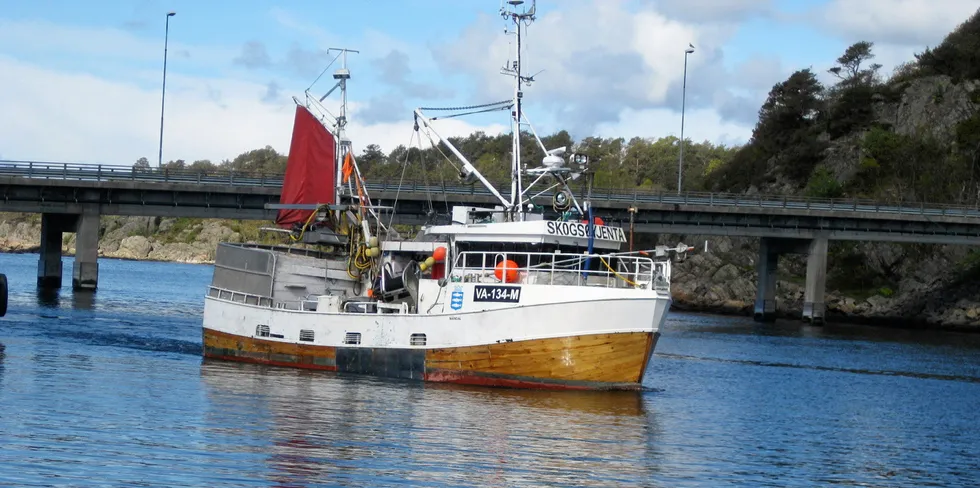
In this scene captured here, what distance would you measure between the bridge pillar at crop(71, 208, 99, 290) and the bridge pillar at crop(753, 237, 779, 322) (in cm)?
5458

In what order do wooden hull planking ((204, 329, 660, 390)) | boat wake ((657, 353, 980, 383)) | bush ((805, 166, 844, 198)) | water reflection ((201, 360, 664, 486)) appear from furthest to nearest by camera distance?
bush ((805, 166, 844, 198)) → boat wake ((657, 353, 980, 383)) → wooden hull planking ((204, 329, 660, 390)) → water reflection ((201, 360, 664, 486))

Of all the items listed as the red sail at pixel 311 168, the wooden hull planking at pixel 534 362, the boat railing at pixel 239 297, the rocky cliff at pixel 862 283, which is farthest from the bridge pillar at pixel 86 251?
the wooden hull planking at pixel 534 362

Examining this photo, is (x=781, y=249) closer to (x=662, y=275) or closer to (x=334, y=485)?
(x=662, y=275)

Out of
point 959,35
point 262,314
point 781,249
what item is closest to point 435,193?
point 781,249

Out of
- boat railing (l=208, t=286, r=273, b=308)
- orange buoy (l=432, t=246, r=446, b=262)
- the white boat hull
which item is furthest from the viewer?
boat railing (l=208, t=286, r=273, b=308)

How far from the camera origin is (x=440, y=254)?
42031 mm

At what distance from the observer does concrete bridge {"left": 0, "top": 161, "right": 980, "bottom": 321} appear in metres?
89.2

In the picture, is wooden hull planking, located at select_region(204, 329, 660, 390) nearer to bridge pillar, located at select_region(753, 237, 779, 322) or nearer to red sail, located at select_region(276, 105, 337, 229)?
red sail, located at select_region(276, 105, 337, 229)

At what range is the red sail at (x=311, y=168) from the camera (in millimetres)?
51156

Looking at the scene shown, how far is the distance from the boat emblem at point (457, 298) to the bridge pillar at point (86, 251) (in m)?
57.4

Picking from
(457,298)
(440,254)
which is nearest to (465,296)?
(457,298)

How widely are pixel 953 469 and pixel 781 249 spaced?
3000 inches

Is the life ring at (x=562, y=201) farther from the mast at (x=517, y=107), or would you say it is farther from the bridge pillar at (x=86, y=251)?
the bridge pillar at (x=86, y=251)

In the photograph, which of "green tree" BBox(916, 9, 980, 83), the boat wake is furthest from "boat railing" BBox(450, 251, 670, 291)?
"green tree" BBox(916, 9, 980, 83)
